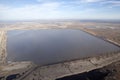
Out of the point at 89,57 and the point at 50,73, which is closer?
the point at 50,73

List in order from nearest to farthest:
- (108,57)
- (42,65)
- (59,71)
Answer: (59,71) → (42,65) → (108,57)

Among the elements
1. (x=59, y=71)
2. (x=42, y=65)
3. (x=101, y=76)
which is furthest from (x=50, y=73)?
(x=101, y=76)

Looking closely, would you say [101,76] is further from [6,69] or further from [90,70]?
[6,69]

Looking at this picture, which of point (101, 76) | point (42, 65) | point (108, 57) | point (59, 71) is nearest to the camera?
point (101, 76)

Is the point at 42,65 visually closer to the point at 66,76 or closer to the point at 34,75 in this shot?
the point at 34,75

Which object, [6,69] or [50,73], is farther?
[6,69]

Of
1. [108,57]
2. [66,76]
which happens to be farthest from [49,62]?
[108,57]

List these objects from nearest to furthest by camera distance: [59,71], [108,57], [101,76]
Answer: [101,76] → [59,71] → [108,57]

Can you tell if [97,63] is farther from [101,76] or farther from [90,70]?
[101,76]
